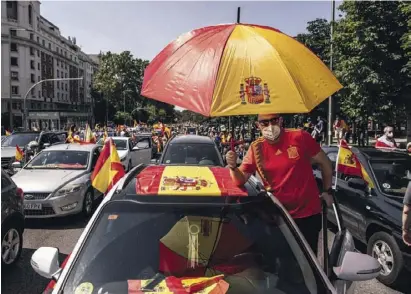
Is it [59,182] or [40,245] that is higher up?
[59,182]

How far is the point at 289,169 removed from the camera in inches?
135

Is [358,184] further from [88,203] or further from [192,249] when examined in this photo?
[88,203]

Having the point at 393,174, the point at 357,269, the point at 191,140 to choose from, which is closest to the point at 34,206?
the point at 191,140

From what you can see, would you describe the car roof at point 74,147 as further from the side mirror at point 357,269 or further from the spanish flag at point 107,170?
the side mirror at point 357,269

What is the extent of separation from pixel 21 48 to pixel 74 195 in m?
86.5

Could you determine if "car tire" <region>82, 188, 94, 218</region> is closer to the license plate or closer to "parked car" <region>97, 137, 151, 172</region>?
the license plate

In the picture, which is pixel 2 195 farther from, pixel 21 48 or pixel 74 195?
pixel 21 48

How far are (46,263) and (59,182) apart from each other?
5768 millimetres

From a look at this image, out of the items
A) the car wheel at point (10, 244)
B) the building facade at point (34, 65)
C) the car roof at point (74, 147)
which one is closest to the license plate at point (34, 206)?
the car wheel at point (10, 244)

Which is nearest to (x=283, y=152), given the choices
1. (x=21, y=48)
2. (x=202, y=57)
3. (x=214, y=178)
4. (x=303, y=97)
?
(x=303, y=97)

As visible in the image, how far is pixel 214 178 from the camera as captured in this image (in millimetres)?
3105

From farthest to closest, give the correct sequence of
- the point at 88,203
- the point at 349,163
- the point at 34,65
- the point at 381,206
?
the point at 34,65, the point at 88,203, the point at 349,163, the point at 381,206

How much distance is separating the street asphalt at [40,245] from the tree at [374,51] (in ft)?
36.2

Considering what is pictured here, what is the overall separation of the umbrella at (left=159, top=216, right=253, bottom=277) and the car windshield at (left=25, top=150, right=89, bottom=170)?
6.82m
